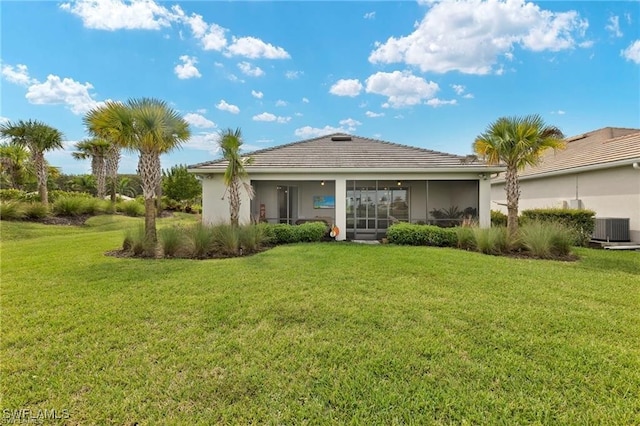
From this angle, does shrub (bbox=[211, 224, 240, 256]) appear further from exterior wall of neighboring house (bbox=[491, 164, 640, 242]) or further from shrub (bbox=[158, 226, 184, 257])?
exterior wall of neighboring house (bbox=[491, 164, 640, 242])

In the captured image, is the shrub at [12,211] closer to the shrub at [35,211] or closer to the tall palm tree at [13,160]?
the shrub at [35,211]

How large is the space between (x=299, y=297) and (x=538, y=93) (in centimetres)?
2013

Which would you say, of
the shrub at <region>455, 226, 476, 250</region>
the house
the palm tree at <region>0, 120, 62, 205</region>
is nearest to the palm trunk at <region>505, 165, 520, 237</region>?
the shrub at <region>455, 226, 476, 250</region>

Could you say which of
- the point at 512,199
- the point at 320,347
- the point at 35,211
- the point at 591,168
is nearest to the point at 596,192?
the point at 591,168

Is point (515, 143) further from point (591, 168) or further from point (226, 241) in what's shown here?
point (226, 241)

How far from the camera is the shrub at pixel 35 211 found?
15375 mm

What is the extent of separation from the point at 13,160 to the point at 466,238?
96.6ft

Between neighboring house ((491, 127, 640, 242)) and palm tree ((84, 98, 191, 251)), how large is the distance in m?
13.7

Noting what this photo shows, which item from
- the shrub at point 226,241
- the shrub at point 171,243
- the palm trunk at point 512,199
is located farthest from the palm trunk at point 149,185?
the palm trunk at point 512,199

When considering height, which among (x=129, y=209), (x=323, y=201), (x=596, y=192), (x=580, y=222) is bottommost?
(x=580, y=222)

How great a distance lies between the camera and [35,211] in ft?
51.2

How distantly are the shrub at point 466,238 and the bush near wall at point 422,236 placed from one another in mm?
210

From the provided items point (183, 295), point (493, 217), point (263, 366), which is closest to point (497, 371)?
point (263, 366)

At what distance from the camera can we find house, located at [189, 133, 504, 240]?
1264 cm
